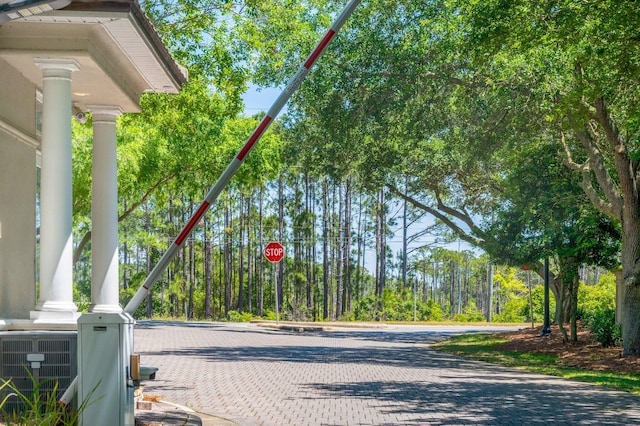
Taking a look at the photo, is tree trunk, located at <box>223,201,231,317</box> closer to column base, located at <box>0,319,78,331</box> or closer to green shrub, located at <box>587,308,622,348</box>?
green shrub, located at <box>587,308,622,348</box>

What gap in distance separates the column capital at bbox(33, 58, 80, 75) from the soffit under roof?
1.6 inches

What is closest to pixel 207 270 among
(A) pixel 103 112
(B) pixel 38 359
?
(A) pixel 103 112

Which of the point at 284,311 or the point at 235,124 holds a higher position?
the point at 235,124

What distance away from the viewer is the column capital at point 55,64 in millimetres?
9219

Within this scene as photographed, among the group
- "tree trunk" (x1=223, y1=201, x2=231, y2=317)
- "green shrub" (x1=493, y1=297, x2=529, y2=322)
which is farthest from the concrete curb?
"tree trunk" (x1=223, y1=201, x2=231, y2=317)

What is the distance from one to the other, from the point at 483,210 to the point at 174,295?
37.8 meters

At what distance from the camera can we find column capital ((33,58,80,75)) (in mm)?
9219

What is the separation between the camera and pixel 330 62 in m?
25.4

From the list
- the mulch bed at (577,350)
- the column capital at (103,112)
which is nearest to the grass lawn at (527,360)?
the mulch bed at (577,350)

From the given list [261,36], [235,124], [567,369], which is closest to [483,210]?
→ [235,124]

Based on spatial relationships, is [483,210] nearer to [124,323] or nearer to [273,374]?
[273,374]

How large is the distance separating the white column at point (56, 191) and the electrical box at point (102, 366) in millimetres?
2070

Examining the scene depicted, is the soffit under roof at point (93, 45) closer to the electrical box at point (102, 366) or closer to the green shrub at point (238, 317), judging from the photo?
the electrical box at point (102, 366)

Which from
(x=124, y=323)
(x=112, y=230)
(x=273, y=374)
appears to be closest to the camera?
(x=124, y=323)
